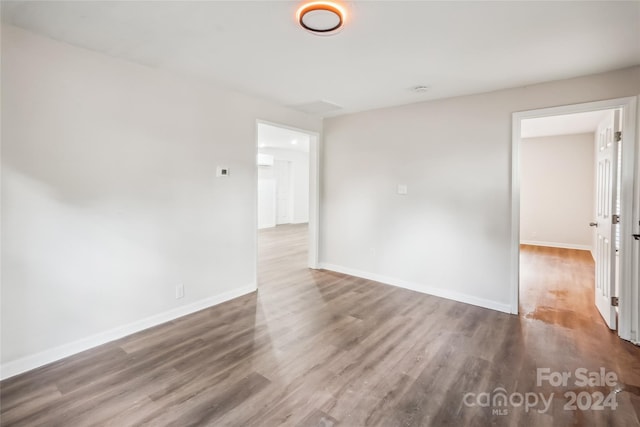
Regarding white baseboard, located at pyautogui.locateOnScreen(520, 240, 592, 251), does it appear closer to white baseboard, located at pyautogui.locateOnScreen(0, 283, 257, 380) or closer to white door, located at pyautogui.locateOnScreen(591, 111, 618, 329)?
white door, located at pyautogui.locateOnScreen(591, 111, 618, 329)

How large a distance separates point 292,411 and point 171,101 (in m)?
2.88

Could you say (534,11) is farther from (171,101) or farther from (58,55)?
(58,55)

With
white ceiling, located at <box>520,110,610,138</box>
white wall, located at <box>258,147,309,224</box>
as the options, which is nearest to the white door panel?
white ceiling, located at <box>520,110,610,138</box>

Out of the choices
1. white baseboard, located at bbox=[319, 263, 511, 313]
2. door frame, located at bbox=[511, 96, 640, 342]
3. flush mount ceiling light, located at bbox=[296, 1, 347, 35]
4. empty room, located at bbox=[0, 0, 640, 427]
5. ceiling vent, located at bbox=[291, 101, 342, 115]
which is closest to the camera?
flush mount ceiling light, located at bbox=[296, 1, 347, 35]

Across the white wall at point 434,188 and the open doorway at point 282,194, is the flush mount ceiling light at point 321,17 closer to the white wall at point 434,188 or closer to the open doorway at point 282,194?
the white wall at point 434,188

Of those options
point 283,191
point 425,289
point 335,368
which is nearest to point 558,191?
point 425,289

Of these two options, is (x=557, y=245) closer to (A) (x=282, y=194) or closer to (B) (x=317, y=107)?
(B) (x=317, y=107)

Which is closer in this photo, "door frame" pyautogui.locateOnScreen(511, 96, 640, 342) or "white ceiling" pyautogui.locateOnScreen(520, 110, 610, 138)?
"door frame" pyautogui.locateOnScreen(511, 96, 640, 342)

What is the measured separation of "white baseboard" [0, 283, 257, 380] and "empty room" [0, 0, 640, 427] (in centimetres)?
1

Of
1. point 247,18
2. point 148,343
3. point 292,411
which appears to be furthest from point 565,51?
point 148,343

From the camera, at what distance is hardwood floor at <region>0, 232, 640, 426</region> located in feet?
5.92

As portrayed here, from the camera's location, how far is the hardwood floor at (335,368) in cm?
181

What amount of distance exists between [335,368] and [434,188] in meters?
2.53

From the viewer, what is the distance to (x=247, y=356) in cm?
242
